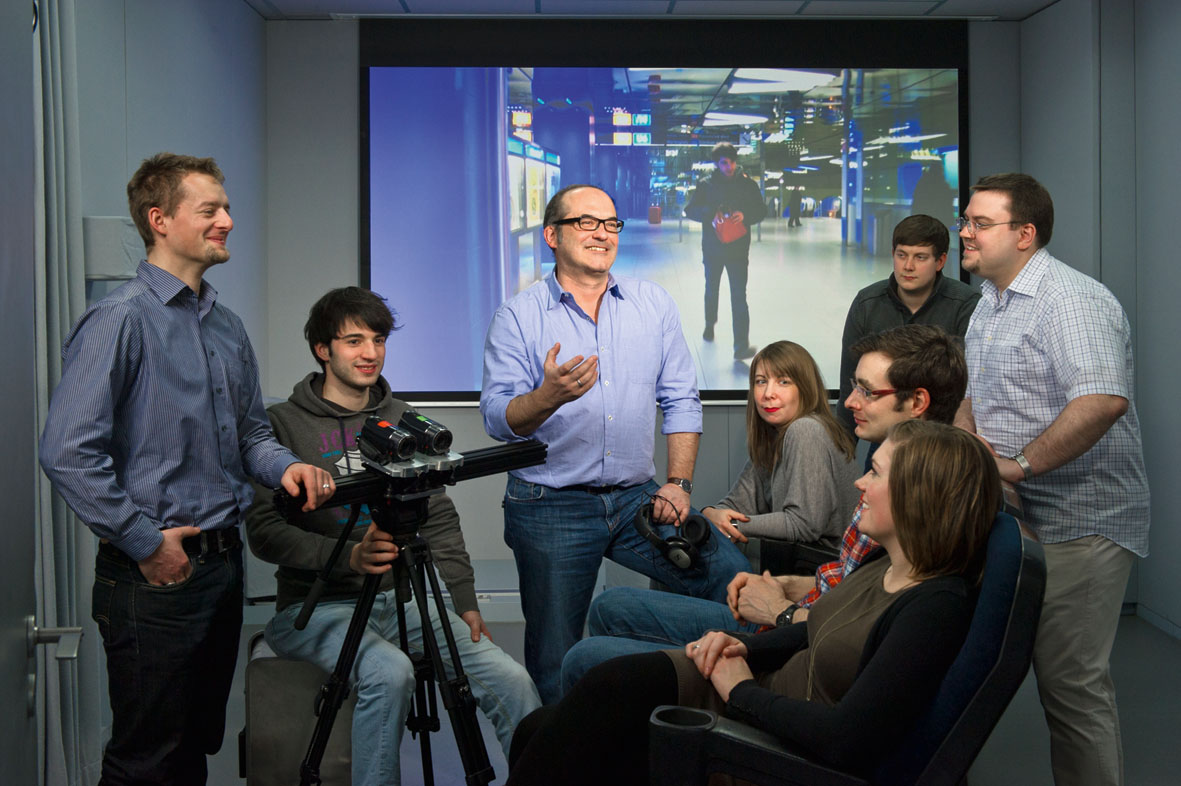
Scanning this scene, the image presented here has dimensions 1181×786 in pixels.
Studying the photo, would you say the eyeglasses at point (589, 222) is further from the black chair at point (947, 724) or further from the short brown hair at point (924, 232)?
the short brown hair at point (924, 232)

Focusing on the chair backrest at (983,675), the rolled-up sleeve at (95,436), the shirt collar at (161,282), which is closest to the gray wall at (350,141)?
the shirt collar at (161,282)

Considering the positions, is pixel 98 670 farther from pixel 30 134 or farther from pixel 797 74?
pixel 797 74

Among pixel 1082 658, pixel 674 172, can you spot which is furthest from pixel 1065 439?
pixel 674 172

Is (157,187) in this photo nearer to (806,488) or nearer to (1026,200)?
(806,488)

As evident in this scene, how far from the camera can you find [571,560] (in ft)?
8.27

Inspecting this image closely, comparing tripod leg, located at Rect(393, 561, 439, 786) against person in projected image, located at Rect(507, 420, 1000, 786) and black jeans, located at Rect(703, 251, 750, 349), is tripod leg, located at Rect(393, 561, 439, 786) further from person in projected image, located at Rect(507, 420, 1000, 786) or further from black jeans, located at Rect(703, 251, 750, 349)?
black jeans, located at Rect(703, 251, 750, 349)

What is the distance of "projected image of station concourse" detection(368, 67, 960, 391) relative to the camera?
516 cm

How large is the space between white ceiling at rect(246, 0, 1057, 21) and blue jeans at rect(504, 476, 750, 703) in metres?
3.13

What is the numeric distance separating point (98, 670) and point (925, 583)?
7.97 ft

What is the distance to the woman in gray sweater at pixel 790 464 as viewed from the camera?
282 centimetres

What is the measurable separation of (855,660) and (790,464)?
127 centimetres

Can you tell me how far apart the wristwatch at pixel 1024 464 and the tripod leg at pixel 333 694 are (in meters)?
1.47

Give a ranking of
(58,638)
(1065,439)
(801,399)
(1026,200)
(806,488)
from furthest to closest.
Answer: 1. (801,399)
2. (806,488)
3. (1026,200)
4. (1065,439)
5. (58,638)

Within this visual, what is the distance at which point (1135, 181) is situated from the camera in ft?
14.7
